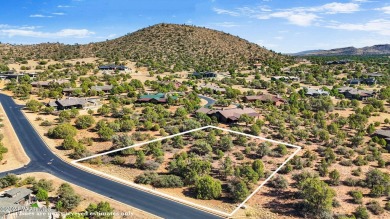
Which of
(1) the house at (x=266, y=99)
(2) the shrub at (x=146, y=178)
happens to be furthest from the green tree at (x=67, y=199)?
(1) the house at (x=266, y=99)

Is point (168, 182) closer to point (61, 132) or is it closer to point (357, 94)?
point (61, 132)

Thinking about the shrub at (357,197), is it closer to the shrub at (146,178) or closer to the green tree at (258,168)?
the green tree at (258,168)

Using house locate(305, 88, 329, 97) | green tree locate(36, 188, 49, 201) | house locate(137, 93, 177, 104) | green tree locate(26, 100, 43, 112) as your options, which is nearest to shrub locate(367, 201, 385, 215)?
green tree locate(36, 188, 49, 201)

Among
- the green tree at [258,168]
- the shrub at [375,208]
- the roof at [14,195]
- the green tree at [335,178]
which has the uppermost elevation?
the roof at [14,195]

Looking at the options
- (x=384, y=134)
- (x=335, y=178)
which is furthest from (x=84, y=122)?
(x=384, y=134)

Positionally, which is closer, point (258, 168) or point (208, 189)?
point (208, 189)

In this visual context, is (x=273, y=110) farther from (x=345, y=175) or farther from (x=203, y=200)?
(x=203, y=200)

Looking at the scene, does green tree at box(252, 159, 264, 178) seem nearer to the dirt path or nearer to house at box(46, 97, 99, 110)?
the dirt path
